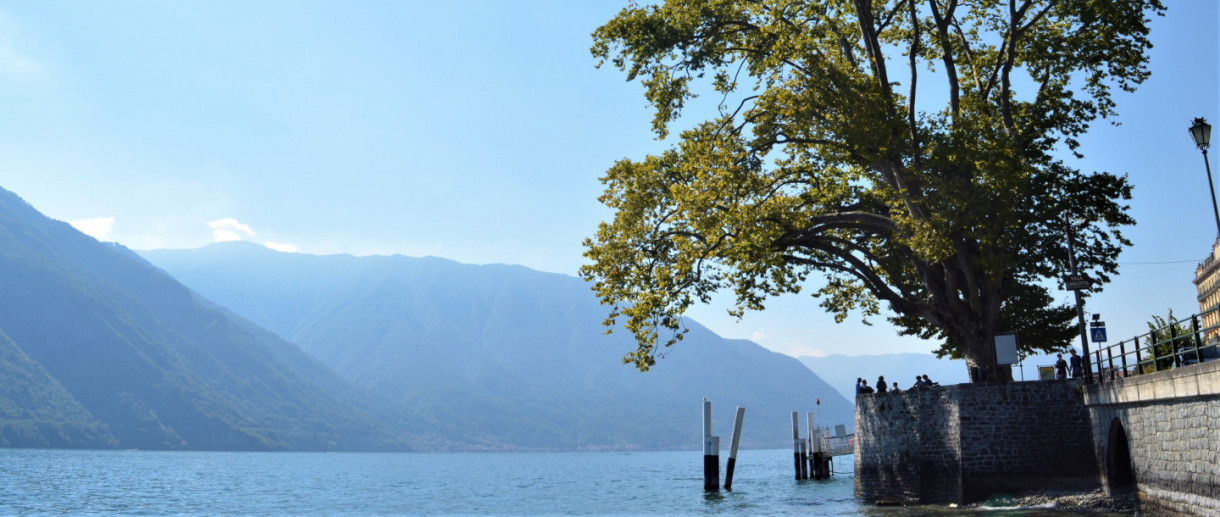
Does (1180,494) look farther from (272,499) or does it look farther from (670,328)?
(272,499)

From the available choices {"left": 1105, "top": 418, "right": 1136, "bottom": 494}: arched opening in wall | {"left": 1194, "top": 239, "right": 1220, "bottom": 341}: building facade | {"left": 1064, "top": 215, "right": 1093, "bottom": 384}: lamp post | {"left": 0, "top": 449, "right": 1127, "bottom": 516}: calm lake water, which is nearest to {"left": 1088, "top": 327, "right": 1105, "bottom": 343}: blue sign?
{"left": 1064, "top": 215, "right": 1093, "bottom": 384}: lamp post

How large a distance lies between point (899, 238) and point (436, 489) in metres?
51.1

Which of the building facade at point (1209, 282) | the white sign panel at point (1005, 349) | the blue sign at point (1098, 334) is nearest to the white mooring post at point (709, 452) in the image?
the white sign panel at point (1005, 349)

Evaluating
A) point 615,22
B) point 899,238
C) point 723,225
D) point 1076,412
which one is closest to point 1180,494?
point 1076,412

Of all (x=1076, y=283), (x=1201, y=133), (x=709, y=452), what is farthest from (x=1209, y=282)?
(x=1201, y=133)

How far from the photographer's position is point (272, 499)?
58625 mm

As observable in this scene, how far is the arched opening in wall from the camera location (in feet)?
82.6

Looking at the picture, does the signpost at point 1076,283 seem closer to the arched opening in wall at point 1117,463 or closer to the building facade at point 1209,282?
the arched opening in wall at point 1117,463

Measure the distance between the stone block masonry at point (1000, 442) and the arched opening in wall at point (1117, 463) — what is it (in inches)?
42.1

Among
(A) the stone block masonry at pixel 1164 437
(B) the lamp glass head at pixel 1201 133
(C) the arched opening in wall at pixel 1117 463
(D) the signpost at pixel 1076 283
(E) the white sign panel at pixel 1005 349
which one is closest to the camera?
(A) the stone block masonry at pixel 1164 437

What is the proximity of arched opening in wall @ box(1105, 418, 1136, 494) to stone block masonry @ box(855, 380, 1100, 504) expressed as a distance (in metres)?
1.07

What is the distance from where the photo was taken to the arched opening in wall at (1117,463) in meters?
25.2

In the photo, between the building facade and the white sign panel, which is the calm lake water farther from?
the building facade

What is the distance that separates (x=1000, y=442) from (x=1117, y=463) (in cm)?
336
